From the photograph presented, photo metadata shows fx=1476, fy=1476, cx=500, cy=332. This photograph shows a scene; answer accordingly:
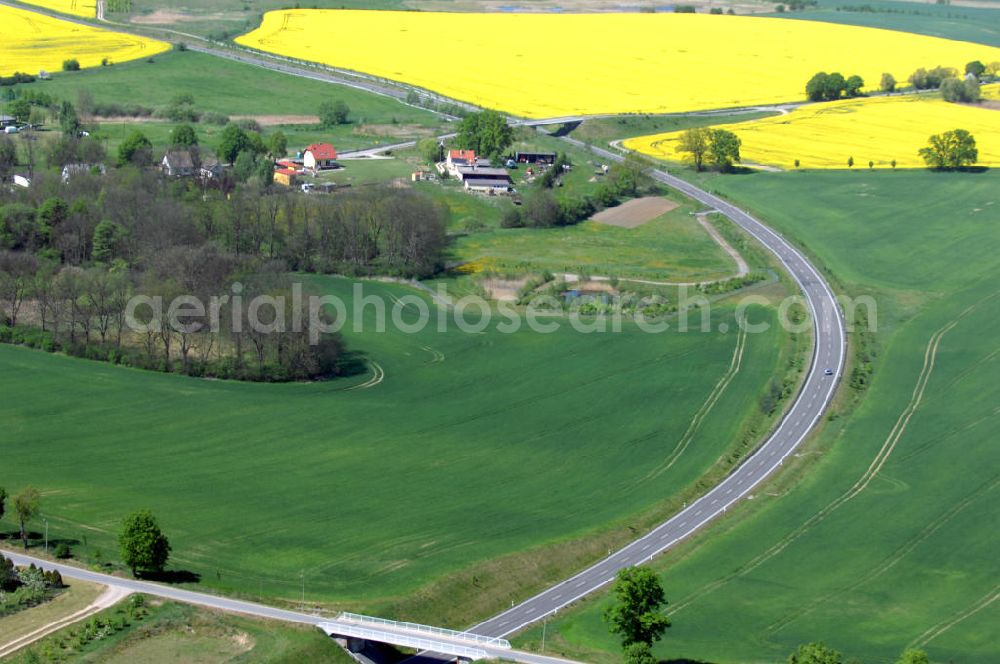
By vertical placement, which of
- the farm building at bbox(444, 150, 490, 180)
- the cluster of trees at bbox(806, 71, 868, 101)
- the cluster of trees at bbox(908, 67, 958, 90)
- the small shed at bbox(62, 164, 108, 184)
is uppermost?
the cluster of trees at bbox(908, 67, 958, 90)

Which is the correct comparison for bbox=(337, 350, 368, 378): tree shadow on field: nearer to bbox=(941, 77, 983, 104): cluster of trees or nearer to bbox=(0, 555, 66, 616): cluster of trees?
bbox=(0, 555, 66, 616): cluster of trees

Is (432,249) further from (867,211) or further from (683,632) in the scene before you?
(683,632)

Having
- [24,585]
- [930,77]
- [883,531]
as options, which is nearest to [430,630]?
[24,585]

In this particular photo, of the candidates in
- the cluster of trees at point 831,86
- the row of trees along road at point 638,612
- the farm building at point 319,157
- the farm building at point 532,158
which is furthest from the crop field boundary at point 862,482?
the cluster of trees at point 831,86

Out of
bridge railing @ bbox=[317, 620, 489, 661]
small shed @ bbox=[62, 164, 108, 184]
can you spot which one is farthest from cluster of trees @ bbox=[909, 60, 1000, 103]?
bridge railing @ bbox=[317, 620, 489, 661]

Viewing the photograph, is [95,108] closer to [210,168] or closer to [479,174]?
[210,168]
